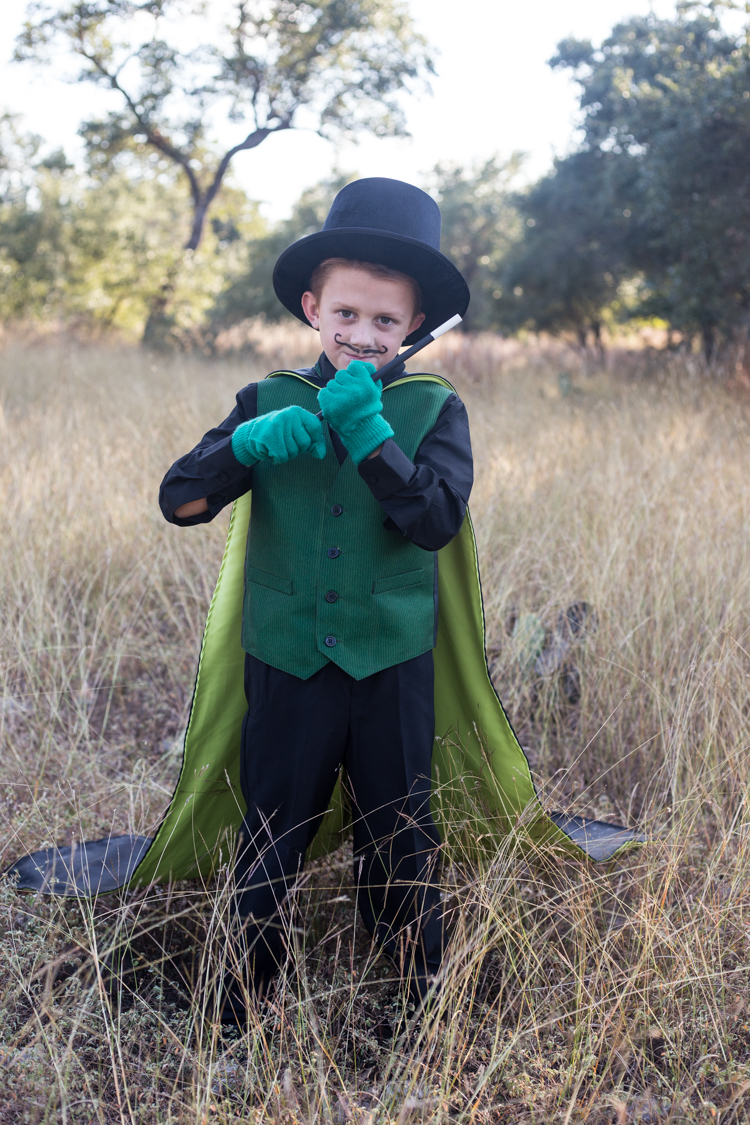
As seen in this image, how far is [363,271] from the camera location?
1.54 m

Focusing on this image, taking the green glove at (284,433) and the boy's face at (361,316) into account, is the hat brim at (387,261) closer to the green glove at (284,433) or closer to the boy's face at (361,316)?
the boy's face at (361,316)

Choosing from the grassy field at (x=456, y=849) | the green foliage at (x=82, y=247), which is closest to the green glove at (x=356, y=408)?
the grassy field at (x=456, y=849)

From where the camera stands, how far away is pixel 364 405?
1.36 m

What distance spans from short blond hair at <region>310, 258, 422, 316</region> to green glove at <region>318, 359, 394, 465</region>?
0.28 metres

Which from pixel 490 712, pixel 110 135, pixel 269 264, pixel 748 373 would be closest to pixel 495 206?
pixel 269 264

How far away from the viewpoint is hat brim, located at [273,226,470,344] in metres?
1.51

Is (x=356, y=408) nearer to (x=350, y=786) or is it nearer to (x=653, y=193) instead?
(x=350, y=786)

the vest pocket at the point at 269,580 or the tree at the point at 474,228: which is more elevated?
the tree at the point at 474,228

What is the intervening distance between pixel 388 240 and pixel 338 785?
132cm

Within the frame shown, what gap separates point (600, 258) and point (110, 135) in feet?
33.8

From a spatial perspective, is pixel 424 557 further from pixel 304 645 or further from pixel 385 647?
pixel 304 645

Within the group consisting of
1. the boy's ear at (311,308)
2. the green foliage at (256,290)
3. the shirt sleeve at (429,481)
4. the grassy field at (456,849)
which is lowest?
the grassy field at (456,849)

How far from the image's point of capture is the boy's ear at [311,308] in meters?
1.67

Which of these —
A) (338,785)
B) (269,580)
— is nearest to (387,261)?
(269,580)
